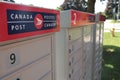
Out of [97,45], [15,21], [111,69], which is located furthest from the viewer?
[111,69]

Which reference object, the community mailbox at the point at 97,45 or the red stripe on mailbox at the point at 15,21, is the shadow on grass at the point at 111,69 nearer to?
the community mailbox at the point at 97,45

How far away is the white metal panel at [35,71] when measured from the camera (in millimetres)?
1628

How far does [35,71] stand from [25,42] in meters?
0.33

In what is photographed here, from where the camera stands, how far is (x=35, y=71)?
1.92m

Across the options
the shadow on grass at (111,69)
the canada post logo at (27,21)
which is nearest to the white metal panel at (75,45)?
the canada post logo at (27,21)

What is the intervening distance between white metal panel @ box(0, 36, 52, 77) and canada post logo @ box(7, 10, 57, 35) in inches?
5.0

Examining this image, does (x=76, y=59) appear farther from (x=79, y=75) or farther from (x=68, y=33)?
(x=68, y=33)

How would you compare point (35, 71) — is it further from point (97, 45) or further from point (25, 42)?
point (97, 45)

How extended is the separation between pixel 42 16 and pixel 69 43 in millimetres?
1100

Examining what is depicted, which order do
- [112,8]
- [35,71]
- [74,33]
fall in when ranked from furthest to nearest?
[112,8], [74,33], [35,71]

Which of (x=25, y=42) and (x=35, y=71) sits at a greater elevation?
(x=25, y=42)

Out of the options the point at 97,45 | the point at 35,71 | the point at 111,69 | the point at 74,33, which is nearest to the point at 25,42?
the point at 35,71

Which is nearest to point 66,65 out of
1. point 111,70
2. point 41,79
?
point 41,79

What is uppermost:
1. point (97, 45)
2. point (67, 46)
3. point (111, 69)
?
point (67, 46)
